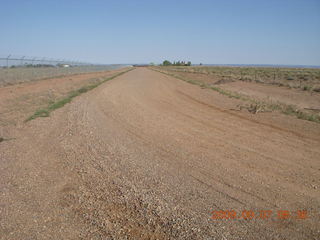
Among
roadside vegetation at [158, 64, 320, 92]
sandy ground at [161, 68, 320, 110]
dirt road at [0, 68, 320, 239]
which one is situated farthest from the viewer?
roadside vegetation at [158, 64, 320, 92]

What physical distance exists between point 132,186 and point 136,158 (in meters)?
1.32

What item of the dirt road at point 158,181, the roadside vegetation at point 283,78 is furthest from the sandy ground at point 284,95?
the dirt road at point 158,181

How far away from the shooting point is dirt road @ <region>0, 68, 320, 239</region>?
3354 millimetres

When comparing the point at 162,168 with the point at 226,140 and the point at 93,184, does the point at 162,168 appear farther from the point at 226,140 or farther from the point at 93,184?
the point at 226,140

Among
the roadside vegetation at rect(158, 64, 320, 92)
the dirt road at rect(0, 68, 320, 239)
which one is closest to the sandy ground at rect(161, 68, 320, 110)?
the roadside vegetation at rect(158, 64, 320, 92)

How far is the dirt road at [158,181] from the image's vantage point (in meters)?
3.35

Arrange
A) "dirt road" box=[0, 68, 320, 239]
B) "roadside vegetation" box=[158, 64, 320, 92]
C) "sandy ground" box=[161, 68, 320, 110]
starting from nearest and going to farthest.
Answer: "dirt road" box=[0, 68, 320, 239], "sandy ground" box=[161, 68, 320, 110], "roadside vegetation" box=[158, 64, 320, 92]

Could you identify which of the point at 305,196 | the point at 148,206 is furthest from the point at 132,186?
the point at 305,196

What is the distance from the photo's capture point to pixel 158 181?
4582 mm

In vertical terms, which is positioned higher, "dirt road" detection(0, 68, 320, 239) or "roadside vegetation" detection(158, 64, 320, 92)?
"roadside vegetation" detection(158, 64, 320, 92)

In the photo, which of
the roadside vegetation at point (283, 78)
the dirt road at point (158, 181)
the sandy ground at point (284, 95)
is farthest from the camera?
the roadside vegetation at point (283, 78)

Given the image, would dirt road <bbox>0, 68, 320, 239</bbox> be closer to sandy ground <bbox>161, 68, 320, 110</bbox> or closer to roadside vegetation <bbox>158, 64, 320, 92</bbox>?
sandy ground <bbox>161, 68, 320, 110</bbox>

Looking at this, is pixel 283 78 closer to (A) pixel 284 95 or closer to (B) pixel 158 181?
(A) pixel 284 95

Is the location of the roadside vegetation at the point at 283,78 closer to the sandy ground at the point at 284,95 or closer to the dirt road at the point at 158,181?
the sandy ground at the point at 284,95
